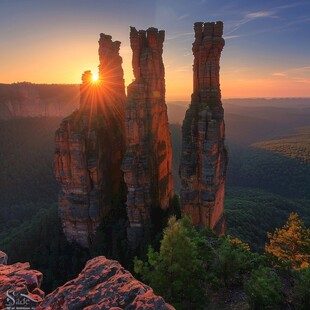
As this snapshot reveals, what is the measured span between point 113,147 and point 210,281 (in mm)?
26398

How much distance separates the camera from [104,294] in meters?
7.64

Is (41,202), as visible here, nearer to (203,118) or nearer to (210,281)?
(203,118)

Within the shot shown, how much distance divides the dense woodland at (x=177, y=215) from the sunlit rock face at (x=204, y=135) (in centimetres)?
485

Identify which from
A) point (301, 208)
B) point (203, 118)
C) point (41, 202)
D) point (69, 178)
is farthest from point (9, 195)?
point (301, 208)

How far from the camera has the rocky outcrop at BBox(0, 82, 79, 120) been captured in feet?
469

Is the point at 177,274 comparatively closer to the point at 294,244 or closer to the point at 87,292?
the point at 87,292

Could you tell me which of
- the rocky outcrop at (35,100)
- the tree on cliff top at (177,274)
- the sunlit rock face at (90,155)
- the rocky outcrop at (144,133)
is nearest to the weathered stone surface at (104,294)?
the tree on cliff top at (177,274)

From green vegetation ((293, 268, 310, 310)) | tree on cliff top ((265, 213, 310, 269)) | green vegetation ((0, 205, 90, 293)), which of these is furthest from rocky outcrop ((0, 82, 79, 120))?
green vegetation ((293, 268, 310, 310))

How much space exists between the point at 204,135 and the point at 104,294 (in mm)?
28138

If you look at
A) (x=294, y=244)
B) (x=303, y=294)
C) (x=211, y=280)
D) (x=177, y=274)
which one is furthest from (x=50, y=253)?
(x=303, y=294)

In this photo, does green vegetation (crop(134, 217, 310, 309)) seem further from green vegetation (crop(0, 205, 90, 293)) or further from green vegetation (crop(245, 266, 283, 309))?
green vegetation (crop(0, 205, 90, 293))

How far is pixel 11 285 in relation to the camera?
8.02m

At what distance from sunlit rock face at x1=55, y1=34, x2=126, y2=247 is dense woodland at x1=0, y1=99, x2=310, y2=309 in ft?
9.02

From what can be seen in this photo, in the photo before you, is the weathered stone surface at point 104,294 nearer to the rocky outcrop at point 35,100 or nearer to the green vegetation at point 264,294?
the green vegetation at point 264,294
